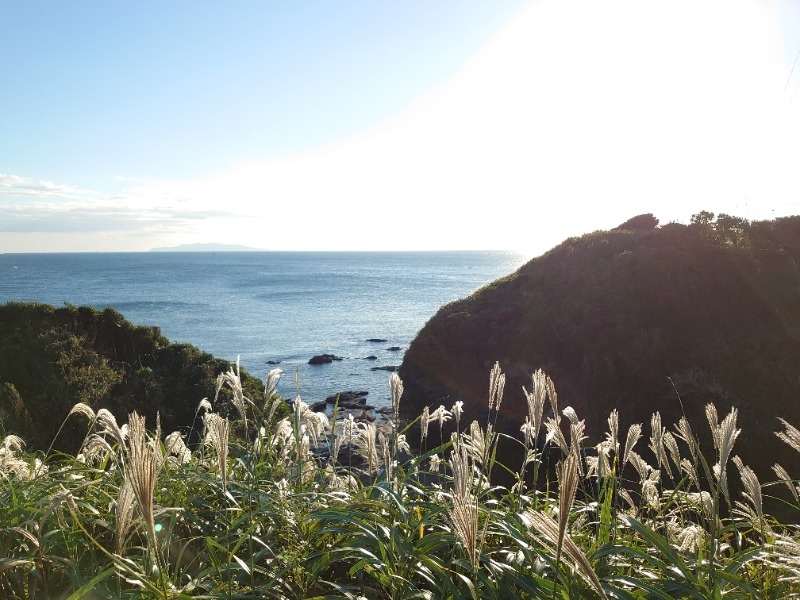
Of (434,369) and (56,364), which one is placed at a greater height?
(56,364)

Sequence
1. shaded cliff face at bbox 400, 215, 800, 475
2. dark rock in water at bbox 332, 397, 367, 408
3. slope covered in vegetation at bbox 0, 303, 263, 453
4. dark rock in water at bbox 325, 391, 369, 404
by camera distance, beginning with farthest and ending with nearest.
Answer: dark rock in water at bbox 325, 391, 369, 404
dark rock in water at bbox 332, 397, 367, 408
shaded cliff face at bbox 400, 215, 800, 475
slope covered in vegetation at bbox 0, 303, 263, 453

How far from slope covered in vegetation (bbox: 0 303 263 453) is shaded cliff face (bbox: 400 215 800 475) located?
31.9 ft

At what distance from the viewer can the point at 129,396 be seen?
1705 cm

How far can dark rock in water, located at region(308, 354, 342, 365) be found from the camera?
46.5 metres

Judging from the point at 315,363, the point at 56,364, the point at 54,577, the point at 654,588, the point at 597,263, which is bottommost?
the point at 315,363

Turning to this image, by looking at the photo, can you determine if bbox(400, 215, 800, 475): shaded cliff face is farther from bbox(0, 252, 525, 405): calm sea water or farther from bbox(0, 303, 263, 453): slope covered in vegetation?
bbox(0, 252, 525, 405): calm sea water

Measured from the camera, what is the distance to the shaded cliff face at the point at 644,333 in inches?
744

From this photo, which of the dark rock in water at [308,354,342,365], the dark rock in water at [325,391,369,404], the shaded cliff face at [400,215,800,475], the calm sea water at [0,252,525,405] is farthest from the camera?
the dark rock in water at [308,354,342,365]

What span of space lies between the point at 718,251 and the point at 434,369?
43.6ft

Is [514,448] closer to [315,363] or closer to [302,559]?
[302,559]

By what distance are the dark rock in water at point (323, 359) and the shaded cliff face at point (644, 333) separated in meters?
21.2

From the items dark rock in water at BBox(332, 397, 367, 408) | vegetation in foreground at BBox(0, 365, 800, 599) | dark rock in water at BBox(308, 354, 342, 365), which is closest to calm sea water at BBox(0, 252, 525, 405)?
dark rock in water at BBox(308, 354, 342, 365)

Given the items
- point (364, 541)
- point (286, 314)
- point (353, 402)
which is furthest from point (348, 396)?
point (286, 314)

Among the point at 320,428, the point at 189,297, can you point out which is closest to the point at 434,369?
the point at 320,428
